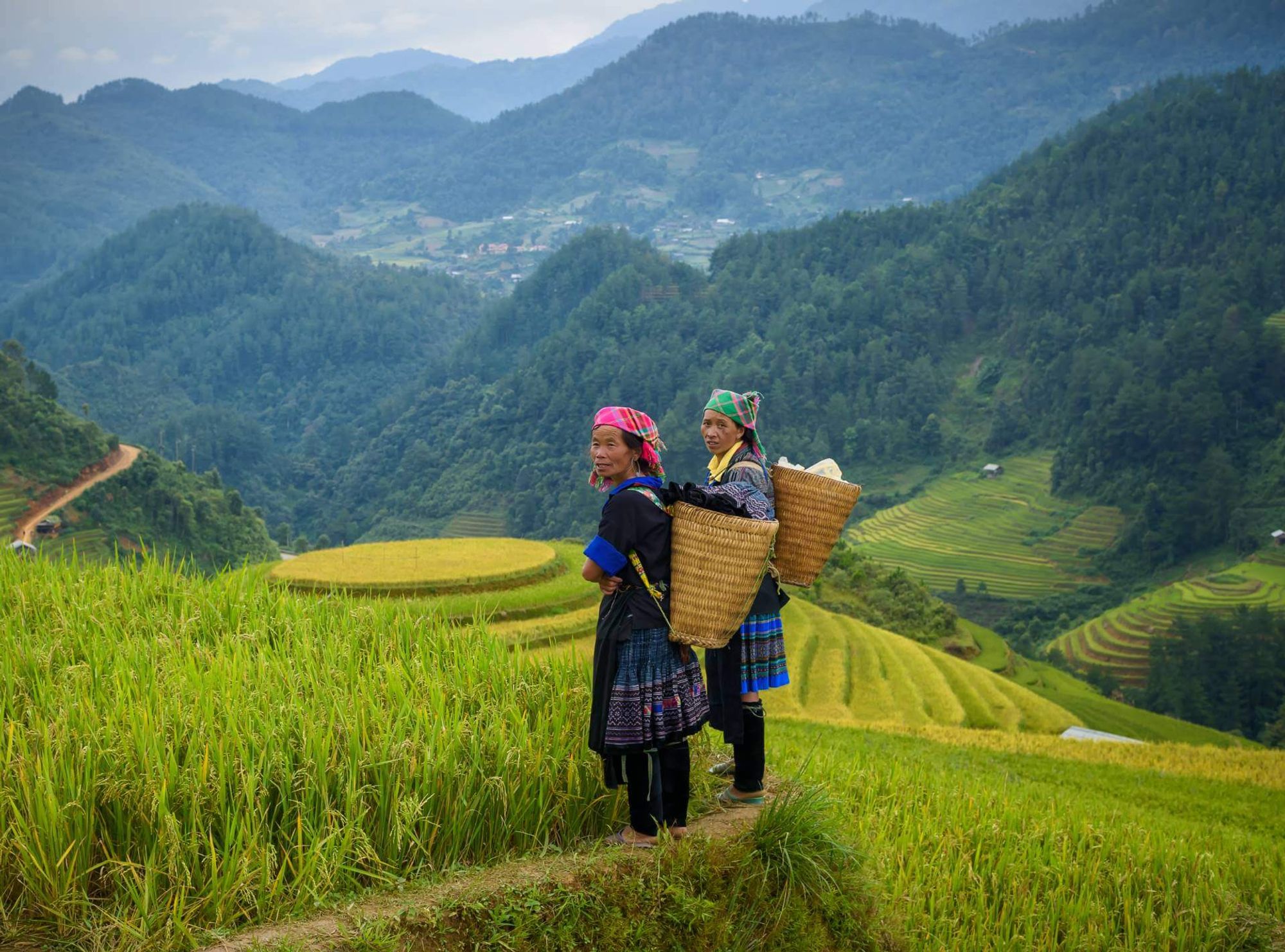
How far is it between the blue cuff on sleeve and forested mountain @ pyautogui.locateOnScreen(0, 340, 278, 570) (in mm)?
41045

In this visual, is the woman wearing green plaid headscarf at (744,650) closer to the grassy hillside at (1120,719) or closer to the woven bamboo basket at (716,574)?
the woven bamboo basket at (716,574)

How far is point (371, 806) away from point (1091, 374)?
3275 inches

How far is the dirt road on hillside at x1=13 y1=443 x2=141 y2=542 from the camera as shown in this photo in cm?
4172

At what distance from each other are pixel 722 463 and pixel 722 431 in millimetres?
155

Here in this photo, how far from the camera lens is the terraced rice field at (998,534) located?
2441 inches

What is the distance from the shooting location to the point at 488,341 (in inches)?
4668

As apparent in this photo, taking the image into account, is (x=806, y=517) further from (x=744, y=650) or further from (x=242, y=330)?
(x=242, y=330)

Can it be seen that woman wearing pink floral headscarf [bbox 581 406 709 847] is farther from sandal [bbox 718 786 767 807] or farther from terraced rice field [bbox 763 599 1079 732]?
terraced rice field [bbox 763 599 1079 732]

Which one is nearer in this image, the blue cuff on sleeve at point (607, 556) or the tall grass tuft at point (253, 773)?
the tall grass tuft at point (253, 773)

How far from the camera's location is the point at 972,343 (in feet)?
318

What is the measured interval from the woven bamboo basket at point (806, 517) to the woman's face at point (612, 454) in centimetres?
92

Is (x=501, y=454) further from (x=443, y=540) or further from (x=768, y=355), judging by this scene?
(x=443, y=540)

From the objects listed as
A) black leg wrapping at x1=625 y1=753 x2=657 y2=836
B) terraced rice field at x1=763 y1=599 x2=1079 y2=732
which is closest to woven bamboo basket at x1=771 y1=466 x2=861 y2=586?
black leg wrapping at x1=625 y1=753 x2=657 y2=836

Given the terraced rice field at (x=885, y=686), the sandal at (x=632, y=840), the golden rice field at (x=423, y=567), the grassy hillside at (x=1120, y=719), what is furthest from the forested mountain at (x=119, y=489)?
the sandal at (x=632, y=840)
